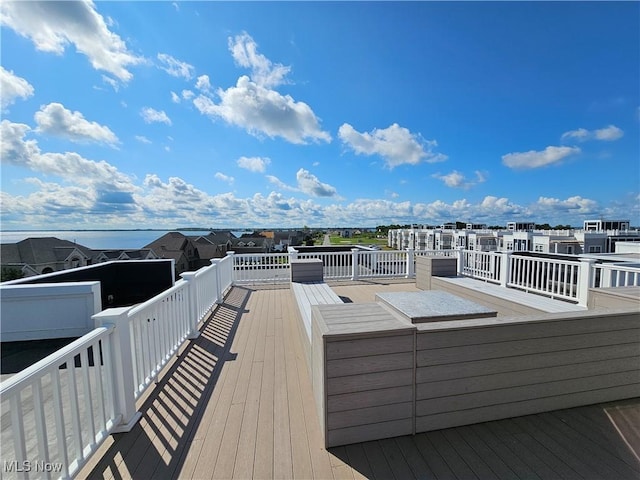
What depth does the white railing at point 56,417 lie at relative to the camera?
1092 mm

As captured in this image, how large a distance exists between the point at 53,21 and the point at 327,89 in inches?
261

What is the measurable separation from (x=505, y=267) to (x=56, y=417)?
6.60m

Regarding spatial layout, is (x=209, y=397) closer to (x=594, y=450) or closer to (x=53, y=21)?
(x=594, y=450)

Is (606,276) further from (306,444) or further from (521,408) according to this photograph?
(306,444)

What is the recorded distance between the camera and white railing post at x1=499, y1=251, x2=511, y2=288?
200 inches

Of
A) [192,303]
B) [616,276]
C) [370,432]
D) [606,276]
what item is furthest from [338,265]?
[370,432]

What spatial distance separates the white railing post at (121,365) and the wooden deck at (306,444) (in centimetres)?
10

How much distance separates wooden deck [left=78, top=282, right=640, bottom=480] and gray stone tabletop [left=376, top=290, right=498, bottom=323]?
32.5 inches

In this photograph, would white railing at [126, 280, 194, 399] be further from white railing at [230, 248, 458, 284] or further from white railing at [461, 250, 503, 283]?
white railing at [461, 250, 503, 283]

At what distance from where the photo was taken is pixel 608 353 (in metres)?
1.99

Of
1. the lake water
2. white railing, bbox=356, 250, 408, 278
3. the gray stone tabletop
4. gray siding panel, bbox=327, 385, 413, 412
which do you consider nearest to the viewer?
gray siding panel, bbox=327, 385, 413, 412

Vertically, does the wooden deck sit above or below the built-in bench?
below

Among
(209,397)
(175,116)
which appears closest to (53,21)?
(175,116)

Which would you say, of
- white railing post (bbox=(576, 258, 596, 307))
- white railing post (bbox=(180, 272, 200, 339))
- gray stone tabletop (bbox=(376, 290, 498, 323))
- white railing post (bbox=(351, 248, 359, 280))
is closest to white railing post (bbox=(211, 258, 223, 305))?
white railing post (bbox=(180, 272, 200, 339))
